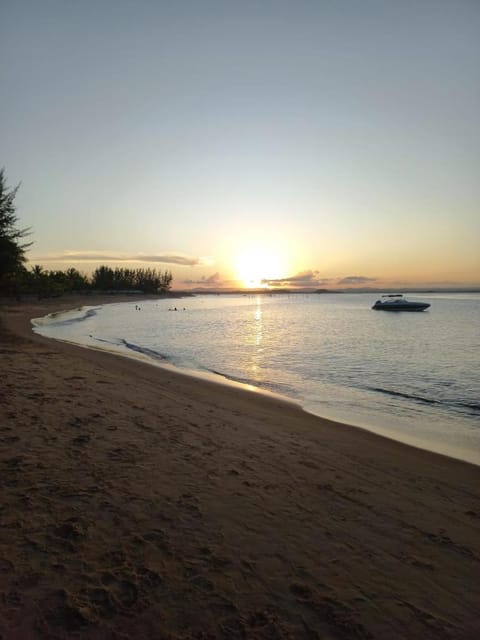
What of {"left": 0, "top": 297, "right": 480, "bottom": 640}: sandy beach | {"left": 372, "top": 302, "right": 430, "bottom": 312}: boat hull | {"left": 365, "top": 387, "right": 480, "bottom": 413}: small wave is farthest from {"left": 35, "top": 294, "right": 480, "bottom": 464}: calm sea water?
{"left": 372, "top": 302, "right": 430, "bottom": 312}: boat hull

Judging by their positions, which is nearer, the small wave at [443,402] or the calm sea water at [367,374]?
the calm sea water at [367,374]

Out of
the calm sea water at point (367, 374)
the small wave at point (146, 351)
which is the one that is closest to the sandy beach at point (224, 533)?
the calm sea water at point (367, 374)

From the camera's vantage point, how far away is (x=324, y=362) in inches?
870

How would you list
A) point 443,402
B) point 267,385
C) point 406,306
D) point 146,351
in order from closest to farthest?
point 443,402, point 267,385, point 146,351, point 406,306

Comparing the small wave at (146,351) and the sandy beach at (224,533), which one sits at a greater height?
the sandy beach at (224,533)

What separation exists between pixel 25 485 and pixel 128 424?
3201mm

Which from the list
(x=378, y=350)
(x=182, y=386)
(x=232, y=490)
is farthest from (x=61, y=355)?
(x=378, y=350)

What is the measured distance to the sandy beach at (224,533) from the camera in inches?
133

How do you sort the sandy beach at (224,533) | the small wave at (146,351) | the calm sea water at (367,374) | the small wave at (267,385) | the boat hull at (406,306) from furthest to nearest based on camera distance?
the boat hull at (406,306)
the small wave at (146,351)
the small wave at (267,385)
the calm sea water at (367,374)
the sandy beach at (224,533)

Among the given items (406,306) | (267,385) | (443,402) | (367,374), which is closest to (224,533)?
(267,385)

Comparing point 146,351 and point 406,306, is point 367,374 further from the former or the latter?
point 406,306

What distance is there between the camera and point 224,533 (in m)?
4.61

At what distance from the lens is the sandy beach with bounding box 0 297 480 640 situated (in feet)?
11.1

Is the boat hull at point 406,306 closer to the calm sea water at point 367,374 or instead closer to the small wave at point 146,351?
the calm sea water at point 367,374
